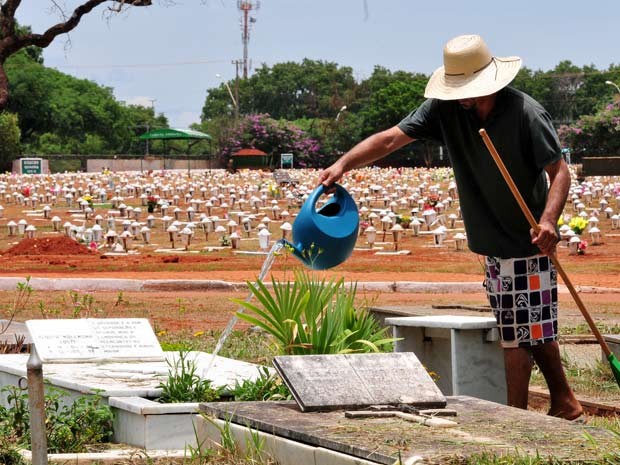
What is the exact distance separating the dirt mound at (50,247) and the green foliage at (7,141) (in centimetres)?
5169

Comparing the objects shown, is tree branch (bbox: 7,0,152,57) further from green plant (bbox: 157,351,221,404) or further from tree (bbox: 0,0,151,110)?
green plant (bbox: 157,351,221,404)

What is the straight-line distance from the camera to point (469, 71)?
6129mm

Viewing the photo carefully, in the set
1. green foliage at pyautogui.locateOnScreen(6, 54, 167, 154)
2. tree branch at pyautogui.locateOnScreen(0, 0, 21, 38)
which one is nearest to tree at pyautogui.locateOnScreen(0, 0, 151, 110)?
tree branch at pyautogui.locateOnScreen(0, 0, 21, 38)

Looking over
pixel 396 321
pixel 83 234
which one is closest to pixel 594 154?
pixel 83 234

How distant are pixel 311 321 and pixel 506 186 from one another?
130cm

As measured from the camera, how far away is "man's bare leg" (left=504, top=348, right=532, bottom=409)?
612 centimetres

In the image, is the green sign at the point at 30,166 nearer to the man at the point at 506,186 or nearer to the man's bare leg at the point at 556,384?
the man at the point at 506,186

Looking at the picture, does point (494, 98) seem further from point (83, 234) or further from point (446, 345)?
point (83, 234)

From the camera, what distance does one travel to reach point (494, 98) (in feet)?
19.9

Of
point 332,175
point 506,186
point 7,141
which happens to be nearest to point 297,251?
point 332,175

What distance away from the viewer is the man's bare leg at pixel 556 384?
20.2 ft

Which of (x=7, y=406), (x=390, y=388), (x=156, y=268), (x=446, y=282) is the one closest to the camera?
(x=390, y=388)

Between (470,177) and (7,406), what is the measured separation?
9.48ft

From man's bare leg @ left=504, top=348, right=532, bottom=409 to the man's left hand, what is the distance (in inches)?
26.1
